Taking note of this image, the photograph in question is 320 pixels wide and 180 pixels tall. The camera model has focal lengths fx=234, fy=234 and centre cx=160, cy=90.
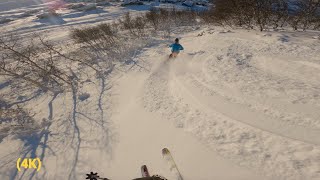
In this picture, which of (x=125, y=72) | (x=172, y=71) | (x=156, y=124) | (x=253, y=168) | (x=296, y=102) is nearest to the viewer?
(x=253, y=168)

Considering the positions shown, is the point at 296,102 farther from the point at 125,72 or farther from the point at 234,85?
the point at 125,72

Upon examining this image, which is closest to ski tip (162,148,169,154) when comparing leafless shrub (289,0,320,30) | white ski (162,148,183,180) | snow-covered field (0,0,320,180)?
white ski (162,148,183,180)

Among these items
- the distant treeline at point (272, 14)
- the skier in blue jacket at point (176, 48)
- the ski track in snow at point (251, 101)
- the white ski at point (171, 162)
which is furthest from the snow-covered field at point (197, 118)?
the distant treeline at point (272, 14)

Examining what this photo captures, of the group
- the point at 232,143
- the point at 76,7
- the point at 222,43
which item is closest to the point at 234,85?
the point at 232,143

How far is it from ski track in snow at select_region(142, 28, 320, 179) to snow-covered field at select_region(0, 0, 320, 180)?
0.03 metres

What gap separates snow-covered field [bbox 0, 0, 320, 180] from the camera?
5.50 metres

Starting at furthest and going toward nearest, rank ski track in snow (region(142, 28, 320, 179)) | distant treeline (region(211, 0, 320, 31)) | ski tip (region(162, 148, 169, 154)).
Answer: distant treeline (region(211, 0, 320, 31)) < ski tip (region(162, 148, 169, 154)) < ski track in snow (region(142, 28, 320, 179))

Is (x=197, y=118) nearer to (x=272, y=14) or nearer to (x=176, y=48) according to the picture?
(x=176, y=48)

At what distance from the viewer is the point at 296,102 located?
6.90 meters

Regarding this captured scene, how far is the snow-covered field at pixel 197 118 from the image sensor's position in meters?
5.50

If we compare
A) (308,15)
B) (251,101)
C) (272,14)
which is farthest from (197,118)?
(272,14)

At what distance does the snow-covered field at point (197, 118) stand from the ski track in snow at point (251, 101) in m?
0.03

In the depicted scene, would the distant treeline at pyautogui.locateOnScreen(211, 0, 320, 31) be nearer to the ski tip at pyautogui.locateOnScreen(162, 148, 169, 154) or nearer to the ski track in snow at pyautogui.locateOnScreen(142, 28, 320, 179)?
the ski track in snow at pyautogui.locateOnScreen(142, 28, 320, 179)

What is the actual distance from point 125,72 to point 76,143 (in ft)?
17.6
